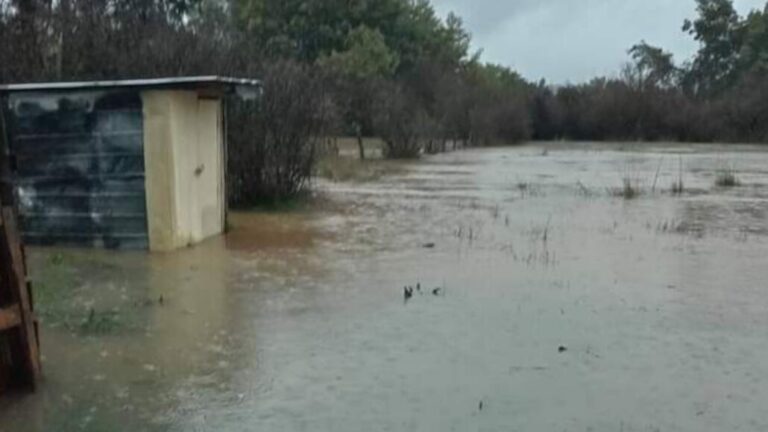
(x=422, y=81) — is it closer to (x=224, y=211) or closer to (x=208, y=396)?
(x=224, y=211)

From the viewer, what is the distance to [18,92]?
1158 centimetres

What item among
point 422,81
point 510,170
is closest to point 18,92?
point 510,170

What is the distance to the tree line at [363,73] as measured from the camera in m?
15.2

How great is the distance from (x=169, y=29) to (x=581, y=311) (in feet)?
33.4

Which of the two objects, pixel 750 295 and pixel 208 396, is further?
pixel 750 295

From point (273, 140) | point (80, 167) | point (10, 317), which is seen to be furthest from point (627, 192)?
point (10, 317)

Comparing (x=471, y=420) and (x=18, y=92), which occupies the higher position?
(x=18, y=92)

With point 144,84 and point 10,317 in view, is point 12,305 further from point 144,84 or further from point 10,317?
point 144,84

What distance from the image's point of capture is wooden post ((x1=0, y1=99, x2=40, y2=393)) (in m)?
5.72

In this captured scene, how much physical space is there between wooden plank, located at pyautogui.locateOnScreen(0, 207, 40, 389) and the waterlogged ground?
0.61 feet

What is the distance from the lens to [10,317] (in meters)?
5.70

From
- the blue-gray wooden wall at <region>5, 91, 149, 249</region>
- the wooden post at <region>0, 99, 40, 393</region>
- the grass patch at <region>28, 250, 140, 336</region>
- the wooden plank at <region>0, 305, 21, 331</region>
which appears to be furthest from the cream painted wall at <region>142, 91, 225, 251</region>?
the wooden plank at <region>0, 305, 21, 331</region>

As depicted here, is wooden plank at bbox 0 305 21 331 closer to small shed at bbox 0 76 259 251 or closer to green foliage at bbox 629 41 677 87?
small shed at bbox 0 76 259 251

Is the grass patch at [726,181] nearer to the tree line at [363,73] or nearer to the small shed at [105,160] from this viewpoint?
the tree line at [363,73]
